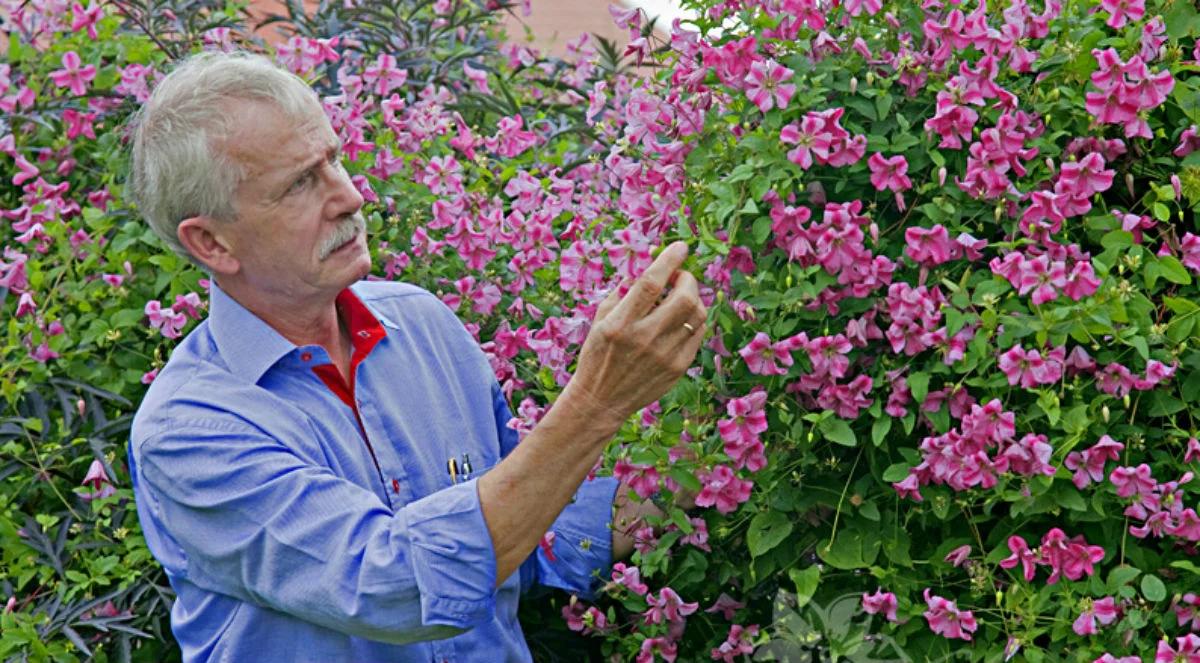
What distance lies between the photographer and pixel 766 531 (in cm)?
228

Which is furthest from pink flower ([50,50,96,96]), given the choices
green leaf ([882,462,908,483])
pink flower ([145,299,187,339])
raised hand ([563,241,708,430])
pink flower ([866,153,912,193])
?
green leaf ([882,462,908,483])

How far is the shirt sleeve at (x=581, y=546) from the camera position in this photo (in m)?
2.51

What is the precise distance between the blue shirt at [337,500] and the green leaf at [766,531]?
0.30 meters

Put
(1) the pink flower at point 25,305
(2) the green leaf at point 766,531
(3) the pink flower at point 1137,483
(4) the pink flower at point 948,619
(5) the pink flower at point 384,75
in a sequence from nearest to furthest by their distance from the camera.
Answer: (3) the pink flower at point 1137,483 → (4) the pink flower at point 948,619 → (2) the green leaf at point 766,531 → (1) the pink flower at point 25,305 → (5) the pink flower at point 384,75

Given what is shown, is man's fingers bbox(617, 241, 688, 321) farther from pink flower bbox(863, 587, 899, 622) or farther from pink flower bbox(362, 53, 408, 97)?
pink flower bbox(362, 53, 408, 97)

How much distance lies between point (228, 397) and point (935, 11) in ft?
3.50

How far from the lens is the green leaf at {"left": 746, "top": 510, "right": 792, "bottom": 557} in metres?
2.24

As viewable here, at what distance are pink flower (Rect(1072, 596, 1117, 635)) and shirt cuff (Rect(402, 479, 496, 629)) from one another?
2.36 ft

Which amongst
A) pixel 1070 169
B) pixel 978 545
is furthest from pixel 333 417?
pixel 1070 169

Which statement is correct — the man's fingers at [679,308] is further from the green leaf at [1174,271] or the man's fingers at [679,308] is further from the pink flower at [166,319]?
the pink flower at [166,319]

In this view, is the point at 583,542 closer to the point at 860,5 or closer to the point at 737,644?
the point at 737,644

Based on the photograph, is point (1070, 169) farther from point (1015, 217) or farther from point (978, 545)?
point (978, 545)

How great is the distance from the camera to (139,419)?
2.29 meters

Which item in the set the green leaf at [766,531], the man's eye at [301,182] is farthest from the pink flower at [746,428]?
the man's eye at [301,182]
